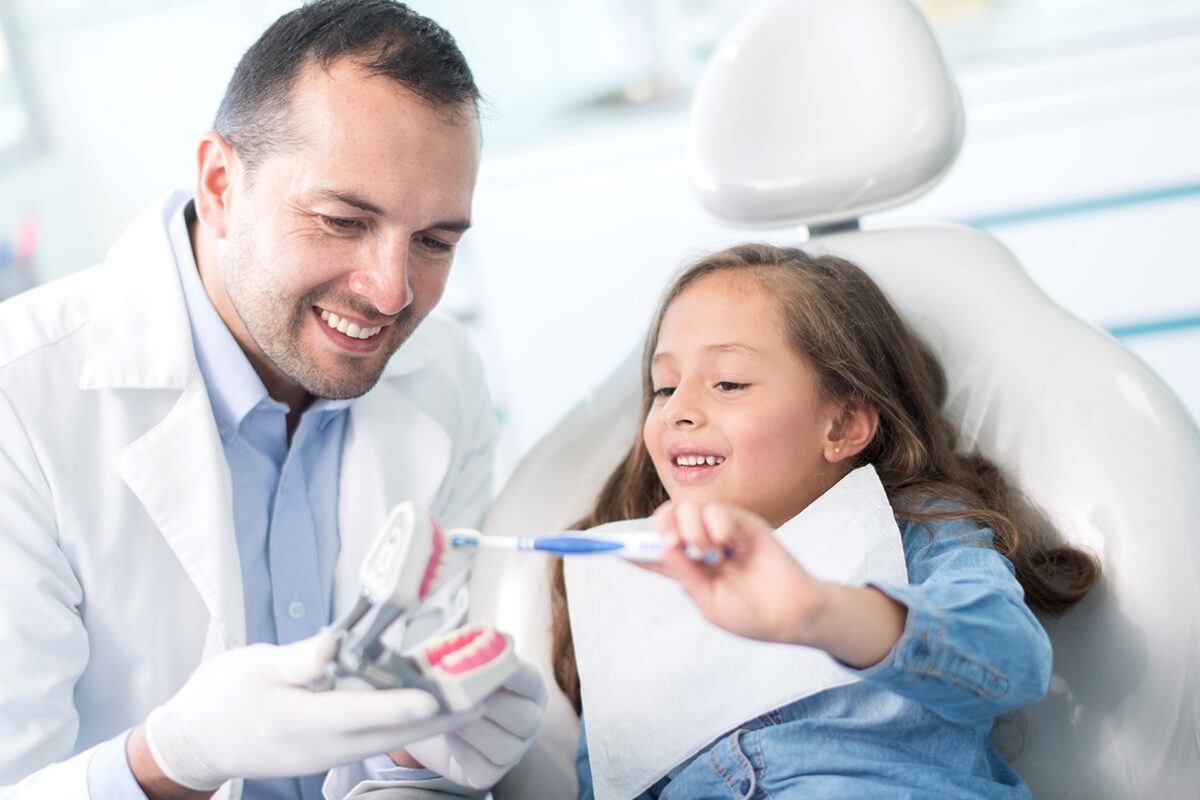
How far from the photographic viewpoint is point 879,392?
49.3 inches

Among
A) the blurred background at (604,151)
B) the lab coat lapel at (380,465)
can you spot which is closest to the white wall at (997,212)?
the blurred background at (604,151)

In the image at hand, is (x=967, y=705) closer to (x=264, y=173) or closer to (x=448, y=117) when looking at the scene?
(x=448, y=117)

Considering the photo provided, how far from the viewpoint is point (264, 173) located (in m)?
1.23

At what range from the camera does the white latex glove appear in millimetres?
1017

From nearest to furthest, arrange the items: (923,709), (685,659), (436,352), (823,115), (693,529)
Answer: (693,529) < (923,709) < (685,659) < (823,115) < (436,352)

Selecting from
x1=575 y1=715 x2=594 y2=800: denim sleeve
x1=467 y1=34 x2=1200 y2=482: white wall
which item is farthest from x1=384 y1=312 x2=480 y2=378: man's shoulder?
x1=467 y1=34 x2=1200 y2=482: white wall

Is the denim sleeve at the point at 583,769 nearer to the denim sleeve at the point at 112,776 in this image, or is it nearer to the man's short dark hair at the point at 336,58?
the denim sleeve at the point at 112,776

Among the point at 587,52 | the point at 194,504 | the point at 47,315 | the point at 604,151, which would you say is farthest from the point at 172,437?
the point at 587,52

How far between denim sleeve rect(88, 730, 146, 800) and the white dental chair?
42cm

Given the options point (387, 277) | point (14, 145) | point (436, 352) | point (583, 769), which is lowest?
point (583, 769)

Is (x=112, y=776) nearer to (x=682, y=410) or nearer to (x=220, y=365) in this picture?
(x=220, y=365)

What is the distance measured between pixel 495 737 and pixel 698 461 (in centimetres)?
38

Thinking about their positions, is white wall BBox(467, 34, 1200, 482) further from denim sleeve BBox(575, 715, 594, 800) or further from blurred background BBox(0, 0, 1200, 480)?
denim sleeve BBox(575, 715, 594, 800)

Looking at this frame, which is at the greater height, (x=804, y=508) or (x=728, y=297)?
(x=728, y=297)
